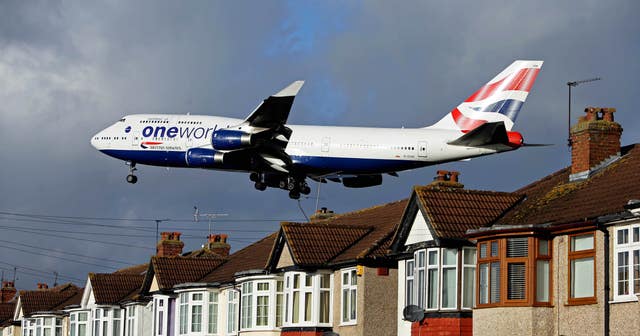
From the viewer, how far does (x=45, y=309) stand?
96.8 meters

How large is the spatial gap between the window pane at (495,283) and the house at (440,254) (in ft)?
6.75

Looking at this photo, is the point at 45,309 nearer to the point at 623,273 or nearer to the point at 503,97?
the point at 503,97

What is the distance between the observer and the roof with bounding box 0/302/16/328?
112 meters

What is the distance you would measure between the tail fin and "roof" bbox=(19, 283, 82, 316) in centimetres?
4413

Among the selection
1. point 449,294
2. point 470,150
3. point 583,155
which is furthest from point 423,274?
point 470,150

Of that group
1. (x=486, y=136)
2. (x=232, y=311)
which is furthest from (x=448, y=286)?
(x=232, y=311)

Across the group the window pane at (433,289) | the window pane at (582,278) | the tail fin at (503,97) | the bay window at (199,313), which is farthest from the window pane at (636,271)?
the bay window at (199,313)

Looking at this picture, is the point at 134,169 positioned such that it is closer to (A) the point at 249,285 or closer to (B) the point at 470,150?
(A) the point at 249,285

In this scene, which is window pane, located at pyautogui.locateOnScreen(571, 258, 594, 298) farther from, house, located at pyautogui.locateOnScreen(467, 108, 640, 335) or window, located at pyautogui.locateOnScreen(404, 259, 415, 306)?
window, located at pyautogui.locateOnScreen(404, 259, 415, 306)

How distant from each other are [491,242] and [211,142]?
21.4 meters

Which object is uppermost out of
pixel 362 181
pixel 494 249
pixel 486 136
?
pixel 486 136

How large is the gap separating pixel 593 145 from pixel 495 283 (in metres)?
6.57

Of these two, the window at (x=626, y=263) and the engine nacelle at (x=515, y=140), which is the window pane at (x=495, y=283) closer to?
the window at (x=626, y=263)

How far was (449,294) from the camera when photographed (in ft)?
146
